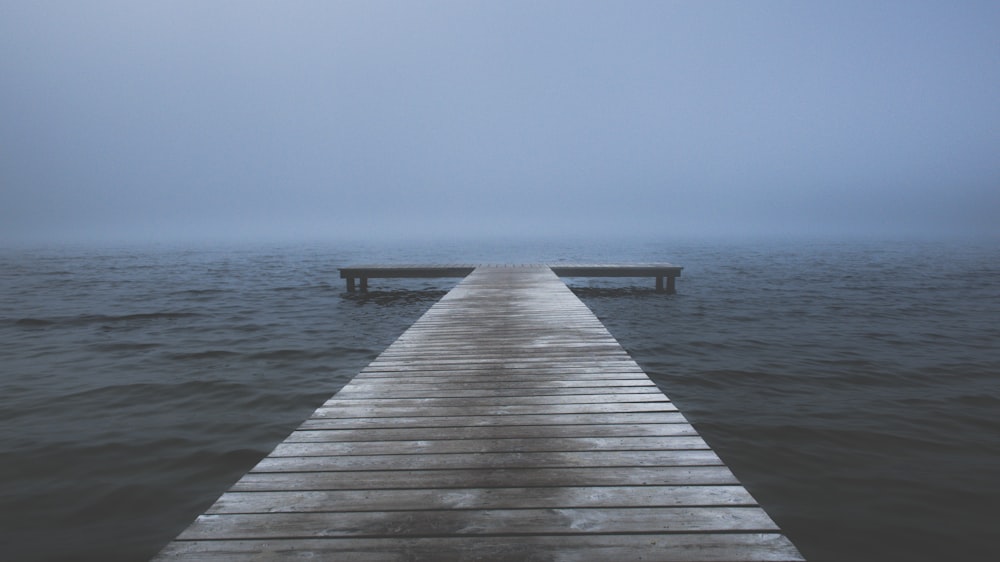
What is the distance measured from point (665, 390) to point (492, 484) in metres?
5.37

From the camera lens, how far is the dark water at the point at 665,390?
153 inches

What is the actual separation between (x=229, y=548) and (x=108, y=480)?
3617 millimetres

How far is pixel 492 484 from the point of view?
2539 millimetres

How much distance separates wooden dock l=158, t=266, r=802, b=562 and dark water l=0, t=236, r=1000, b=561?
1763 millimetres

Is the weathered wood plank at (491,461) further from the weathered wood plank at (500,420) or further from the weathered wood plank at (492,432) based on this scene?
the weathered wood plank at (500,420)

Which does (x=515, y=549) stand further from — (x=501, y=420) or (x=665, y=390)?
(x=665, y=390)

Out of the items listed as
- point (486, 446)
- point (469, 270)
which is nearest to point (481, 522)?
point (486, 446)

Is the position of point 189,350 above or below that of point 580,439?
below

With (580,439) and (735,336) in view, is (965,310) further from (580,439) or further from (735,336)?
(580,439)

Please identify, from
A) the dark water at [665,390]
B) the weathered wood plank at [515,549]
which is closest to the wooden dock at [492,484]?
the weathered wood plank at [515,549]

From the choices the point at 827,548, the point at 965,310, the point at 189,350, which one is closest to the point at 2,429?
the point at 189,350

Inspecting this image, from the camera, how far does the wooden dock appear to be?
A: 6.64ft

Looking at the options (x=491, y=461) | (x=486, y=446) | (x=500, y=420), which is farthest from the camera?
(x=500, y=420)

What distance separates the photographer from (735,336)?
10.9 m
